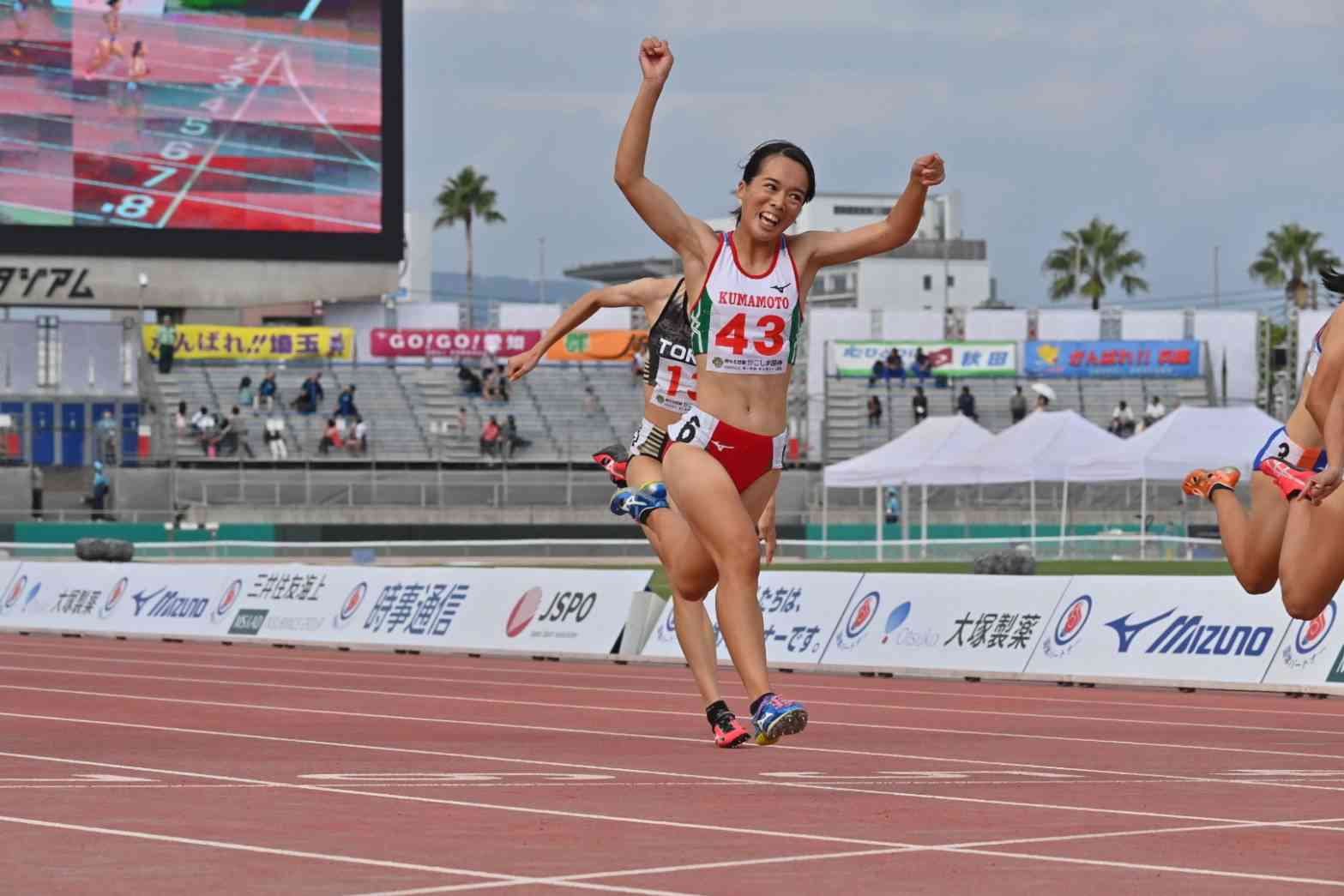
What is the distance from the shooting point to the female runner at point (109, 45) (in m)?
56.8

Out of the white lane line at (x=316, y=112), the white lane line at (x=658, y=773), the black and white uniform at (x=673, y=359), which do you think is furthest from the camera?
the white lane line at (x=316, y=112)

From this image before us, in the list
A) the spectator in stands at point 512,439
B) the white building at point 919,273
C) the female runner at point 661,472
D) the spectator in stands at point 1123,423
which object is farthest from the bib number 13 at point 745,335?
the white building at point 919,273

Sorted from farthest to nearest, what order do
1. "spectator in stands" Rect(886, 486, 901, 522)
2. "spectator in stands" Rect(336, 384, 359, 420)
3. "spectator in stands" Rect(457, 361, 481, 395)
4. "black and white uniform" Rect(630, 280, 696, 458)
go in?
"spectator in stands" Rect(457, 361, 481, 395)
"spectator in stands" Rect(336, 384, 359, 420)
"spectator in stands" Rect(886, 486, 901, 522)
"black and white uniform" Rect(630, 280, 696, 458)

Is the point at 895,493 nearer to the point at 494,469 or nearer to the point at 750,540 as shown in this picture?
the point at 494,469

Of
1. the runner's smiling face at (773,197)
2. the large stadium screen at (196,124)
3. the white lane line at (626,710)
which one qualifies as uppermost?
the large stadium screen at (196,124)

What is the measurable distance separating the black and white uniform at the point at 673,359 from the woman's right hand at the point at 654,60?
2822 millimetres

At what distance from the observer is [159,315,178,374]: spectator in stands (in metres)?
62.3

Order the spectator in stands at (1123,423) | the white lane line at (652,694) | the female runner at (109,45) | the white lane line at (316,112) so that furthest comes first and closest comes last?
the spectator in stands at (1123,423) → the white lane line at (316,112) → the female runner at (109,45) → the white lane line at (652,694)

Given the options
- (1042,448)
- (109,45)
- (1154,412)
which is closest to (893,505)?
(1042,448)

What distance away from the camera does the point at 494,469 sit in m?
57.6

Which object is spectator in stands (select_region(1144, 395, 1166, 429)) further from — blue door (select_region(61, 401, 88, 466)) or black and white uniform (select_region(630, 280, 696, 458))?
black and white uniform (select_region(630, 280, 696, 458))

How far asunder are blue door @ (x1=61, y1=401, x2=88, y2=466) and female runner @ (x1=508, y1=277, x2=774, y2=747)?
1826 inches

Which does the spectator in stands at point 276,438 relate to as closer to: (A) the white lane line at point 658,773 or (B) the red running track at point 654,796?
(B) the red running track at point 654,796

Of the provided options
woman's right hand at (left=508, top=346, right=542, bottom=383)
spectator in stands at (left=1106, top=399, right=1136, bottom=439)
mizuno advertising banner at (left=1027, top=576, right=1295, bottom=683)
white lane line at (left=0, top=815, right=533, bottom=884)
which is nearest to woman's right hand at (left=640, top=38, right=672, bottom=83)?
woman's right hand at (left=508, top=346, right=542, bottom=383)
